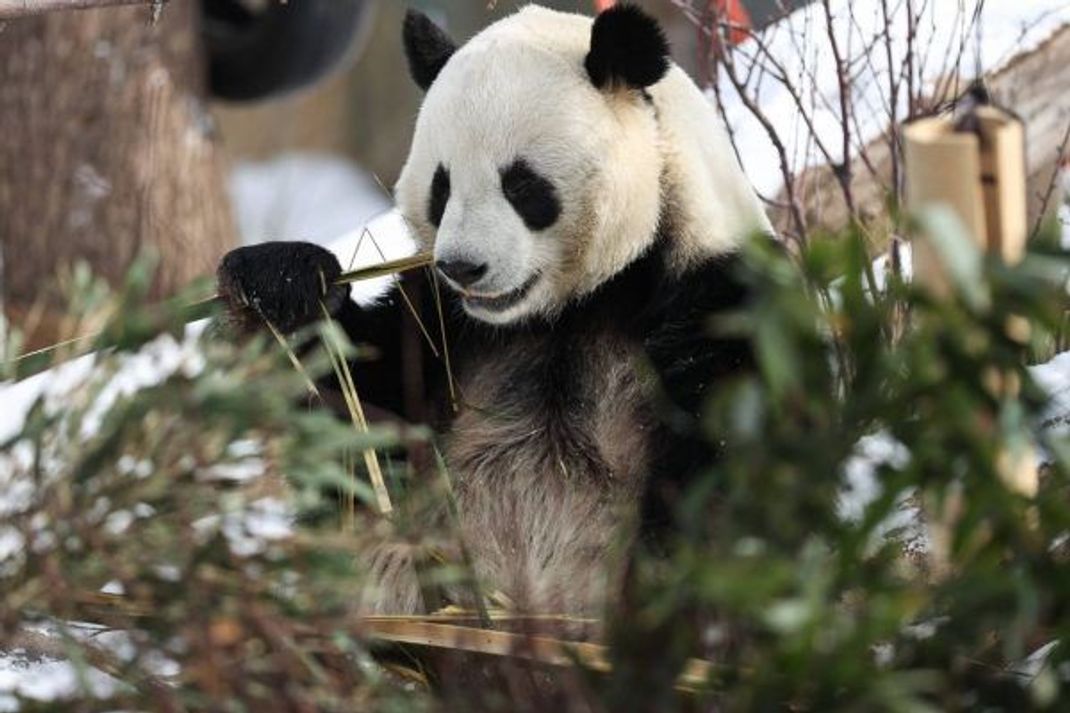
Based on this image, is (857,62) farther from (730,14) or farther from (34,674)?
(34,674)

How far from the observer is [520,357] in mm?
3383

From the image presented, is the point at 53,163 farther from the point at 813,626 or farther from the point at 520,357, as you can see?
the point at 813,626

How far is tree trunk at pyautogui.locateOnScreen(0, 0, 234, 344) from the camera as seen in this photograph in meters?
6.94

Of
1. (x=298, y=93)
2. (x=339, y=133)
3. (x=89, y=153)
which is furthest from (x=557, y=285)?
(x=339, y=133)

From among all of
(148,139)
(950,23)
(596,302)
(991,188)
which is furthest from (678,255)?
(148,139)

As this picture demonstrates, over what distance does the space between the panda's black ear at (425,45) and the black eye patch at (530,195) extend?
33 centimetres

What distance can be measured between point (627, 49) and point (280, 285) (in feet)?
2.31

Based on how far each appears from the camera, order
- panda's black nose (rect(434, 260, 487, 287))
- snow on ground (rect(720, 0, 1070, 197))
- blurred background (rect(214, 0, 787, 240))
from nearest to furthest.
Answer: panda's black nose (rect(434, 260, 487, 287)) < snow on ground (rect(720, 0, 1070, 197)) < blurred background (rect(214, 0, 787, 240))

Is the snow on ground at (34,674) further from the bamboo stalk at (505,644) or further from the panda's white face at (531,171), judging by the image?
the panda's white face at (531,171)

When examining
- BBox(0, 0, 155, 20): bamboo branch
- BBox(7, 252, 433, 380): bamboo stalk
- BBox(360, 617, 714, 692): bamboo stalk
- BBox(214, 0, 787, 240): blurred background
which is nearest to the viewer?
BBox(360, 617, 714, 692): bamboo stalk

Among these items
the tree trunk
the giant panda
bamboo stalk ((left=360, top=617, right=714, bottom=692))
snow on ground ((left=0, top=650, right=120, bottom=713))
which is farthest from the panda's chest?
the tree trunk

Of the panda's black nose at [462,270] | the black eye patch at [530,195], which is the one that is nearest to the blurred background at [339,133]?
the black eye patch at [530,195]

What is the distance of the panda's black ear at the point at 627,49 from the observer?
3160mm

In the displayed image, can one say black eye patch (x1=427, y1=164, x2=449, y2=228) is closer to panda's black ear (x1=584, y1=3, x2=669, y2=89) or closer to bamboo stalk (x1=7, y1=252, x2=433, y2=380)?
bamboo stalk (x1=7, y1=252, x2=433, y2=380)
